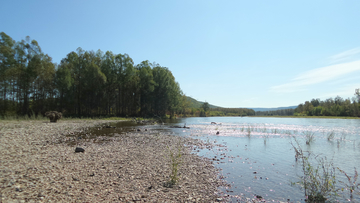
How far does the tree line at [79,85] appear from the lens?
113 ft

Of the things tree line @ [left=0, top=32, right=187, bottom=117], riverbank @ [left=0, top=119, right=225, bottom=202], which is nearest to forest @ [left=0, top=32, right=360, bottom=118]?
tree line @ [left=0, top=32, right=187, bottom=117]

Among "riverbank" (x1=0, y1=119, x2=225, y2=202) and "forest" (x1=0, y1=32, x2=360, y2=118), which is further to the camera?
"forest" (x1=0, y1=32, x2=360, y2=118)

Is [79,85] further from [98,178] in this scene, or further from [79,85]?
[98,178]

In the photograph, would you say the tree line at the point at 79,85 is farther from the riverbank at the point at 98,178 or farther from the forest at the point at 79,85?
the riverbank at the point at 98,178

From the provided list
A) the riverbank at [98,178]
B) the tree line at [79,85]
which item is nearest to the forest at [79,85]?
the tree line at [79,85]

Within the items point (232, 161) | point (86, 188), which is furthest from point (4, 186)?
point (232, 161)

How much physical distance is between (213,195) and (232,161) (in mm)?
5134

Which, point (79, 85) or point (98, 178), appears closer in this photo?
point (98, 178)

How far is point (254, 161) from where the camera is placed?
11.1 meters

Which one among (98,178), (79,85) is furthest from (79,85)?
(98,178)

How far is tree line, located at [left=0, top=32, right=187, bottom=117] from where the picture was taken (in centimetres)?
3453

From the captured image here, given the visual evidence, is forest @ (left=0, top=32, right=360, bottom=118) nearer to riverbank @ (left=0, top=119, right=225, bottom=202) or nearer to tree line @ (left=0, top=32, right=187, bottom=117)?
tree line @ (left=0, top=32, right=187, bottom=117)

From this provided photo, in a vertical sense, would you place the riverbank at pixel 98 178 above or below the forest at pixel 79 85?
below

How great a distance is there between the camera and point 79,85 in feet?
160
